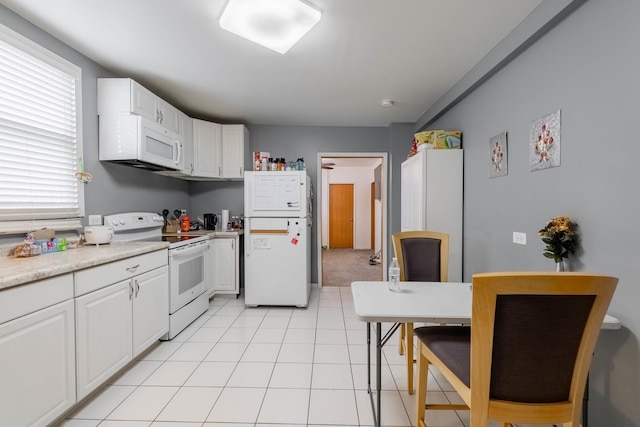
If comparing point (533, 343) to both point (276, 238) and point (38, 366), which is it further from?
point (276, 238)

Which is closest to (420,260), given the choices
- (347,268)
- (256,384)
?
(256,384)

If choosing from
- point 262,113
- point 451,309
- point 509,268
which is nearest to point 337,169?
point 262,113

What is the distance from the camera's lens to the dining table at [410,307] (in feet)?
4.33

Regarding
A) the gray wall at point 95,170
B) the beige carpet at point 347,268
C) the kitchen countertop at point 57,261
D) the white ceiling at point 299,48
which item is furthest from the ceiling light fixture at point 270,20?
the beige carpet at point 347,268

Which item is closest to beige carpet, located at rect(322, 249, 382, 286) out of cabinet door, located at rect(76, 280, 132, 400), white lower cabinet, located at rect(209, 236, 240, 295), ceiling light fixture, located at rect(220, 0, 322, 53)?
white lower cabinet, located at rect(209, 236, 240, 295)

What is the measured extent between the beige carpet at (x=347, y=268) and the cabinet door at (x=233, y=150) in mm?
A: 2305

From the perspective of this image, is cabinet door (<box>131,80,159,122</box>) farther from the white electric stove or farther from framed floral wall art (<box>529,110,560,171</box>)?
framed floral wall art (<box>529,110,560,171</box>)

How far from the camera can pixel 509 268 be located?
213 cm

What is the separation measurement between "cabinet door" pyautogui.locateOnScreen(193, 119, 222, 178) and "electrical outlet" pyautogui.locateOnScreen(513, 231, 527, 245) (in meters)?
3.40

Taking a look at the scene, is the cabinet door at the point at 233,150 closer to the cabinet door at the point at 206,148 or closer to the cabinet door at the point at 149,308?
the cabinet door at the point at 206,148

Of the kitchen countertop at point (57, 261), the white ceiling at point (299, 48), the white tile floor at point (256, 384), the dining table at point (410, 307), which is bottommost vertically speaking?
the white tile floor at point (256, 384)

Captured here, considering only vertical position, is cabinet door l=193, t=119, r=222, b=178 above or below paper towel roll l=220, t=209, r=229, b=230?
above

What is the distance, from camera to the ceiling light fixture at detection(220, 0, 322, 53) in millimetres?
1665

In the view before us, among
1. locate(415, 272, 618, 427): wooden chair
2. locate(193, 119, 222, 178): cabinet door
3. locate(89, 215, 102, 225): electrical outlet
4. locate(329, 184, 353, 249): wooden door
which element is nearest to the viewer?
Answer: locate(415, 272, 618, 427): wooden chair
